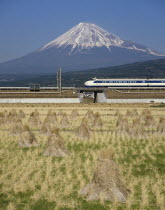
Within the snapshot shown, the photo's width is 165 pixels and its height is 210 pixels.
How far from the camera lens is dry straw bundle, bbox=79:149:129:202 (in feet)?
49.8

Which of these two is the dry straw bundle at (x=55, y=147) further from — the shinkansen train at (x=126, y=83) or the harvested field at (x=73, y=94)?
the shinkansen train at (x=126, y=83)

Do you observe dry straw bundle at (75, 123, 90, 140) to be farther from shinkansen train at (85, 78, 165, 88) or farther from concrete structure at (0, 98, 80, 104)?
shinkansen train at (85, 78, 165, 88)

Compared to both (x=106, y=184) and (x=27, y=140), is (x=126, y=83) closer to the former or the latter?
(x=27, y=140)

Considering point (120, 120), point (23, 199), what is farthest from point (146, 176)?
point (120, 120)

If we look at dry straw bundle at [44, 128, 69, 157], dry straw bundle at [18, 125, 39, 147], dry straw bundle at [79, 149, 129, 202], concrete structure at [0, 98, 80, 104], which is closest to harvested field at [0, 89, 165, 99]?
concrete structure at [0, 98, 80, 104]

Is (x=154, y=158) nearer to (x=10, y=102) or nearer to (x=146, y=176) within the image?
(x=146, y=176)

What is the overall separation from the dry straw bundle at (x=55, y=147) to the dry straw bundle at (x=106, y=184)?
9.24m

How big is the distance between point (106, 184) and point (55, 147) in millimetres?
10242

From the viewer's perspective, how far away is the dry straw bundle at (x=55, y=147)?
24891mm

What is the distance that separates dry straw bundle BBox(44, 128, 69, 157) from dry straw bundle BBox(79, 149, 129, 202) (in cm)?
924

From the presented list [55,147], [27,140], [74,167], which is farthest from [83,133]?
[74,167]

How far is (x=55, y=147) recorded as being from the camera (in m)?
25.2

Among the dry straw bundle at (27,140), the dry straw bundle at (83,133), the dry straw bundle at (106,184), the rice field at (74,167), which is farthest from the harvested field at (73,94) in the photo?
the dry straw bundle at (106,184)

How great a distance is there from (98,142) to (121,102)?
251 feet
